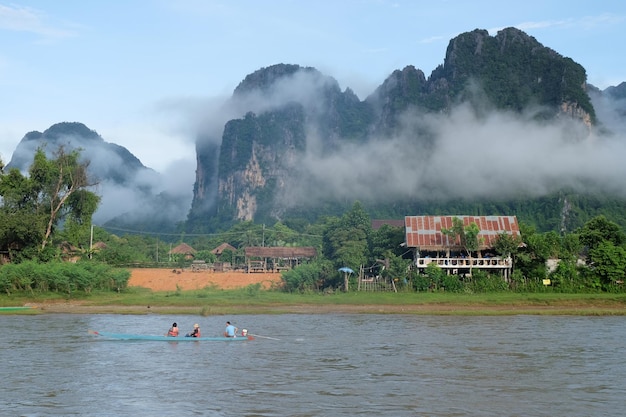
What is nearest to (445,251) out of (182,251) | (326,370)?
(326,370)

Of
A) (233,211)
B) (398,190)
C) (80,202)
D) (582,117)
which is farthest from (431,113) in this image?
(80,202)

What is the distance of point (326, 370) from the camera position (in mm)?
18406

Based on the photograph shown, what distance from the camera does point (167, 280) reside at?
46688mm

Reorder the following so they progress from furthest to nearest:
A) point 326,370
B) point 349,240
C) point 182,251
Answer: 1. point 182,251
2. point 349,240
3. point 326,370

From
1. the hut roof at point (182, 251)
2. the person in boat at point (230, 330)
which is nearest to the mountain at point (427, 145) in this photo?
the hut roof at point (182, 251)

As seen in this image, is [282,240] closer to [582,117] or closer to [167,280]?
[167,280]

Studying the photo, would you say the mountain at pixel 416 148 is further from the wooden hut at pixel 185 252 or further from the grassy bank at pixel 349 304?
the grassy bank at pixel 349 304

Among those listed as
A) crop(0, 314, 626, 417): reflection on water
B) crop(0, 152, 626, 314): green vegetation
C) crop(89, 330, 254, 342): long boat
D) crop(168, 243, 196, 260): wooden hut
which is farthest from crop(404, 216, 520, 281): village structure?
crop(168, 243, 196, 260): wooden hut

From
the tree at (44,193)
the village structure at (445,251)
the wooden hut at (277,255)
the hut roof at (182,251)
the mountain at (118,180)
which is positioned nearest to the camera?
the village structure at (445,251)

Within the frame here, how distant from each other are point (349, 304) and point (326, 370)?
15350 millimetres

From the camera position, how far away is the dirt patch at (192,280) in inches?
1753

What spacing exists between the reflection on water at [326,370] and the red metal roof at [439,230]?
32.2 ft

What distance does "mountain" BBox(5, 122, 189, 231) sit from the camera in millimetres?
145000

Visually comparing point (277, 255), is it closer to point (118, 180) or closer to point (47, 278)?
point (47, 278)
